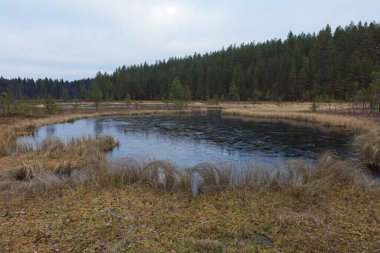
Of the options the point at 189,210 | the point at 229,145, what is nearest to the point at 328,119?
the point at 229,145

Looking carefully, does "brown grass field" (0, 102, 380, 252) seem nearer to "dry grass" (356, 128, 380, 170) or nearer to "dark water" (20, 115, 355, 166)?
"dry grass" (356, 128, 380, 170)

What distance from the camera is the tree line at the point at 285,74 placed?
71756mm

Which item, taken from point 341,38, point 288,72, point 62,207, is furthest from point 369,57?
point 62,207

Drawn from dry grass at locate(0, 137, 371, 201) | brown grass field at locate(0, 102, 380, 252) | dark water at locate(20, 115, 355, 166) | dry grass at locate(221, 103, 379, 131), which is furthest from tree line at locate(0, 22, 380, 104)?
brown grass field at locate(0, 102, 380, 252)

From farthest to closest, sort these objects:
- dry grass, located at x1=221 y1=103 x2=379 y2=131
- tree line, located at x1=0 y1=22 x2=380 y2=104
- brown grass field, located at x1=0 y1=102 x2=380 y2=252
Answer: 1. tree line, located at x1=0 y1=22 x2=380 y2=104
2. dry grass, located at x1=221 y1=103 x2=379 y2=131
3. brown grass field, located at x1=0 y1=102 x2=380 y2=252

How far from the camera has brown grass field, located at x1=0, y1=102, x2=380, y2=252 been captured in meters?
6.68

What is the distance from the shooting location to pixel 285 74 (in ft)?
273

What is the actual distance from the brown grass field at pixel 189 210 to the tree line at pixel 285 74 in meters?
52.3

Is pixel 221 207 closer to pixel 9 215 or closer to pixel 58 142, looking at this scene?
pixel 9 215

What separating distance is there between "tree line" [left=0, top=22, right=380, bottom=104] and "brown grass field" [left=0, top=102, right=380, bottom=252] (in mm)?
52330

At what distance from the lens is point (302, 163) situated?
11.5 metres

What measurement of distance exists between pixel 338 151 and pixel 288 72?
67841 millimetres

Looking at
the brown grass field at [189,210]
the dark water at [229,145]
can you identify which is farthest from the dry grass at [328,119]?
the brown grass field at [189,210]

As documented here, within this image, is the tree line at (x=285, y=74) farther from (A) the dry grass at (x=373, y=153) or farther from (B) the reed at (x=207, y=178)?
(B) the reed at (x=207, y=178)
